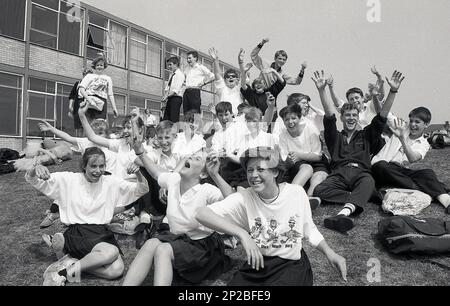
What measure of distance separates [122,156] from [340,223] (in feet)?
9.87

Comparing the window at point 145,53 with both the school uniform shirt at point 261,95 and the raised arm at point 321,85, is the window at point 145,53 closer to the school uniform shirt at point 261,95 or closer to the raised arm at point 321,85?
the school uniform shirt at point 261,95

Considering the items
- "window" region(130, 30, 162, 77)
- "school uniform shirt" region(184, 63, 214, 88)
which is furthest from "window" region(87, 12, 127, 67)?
"school uniform shirt" region(184, 63, 214, 88)

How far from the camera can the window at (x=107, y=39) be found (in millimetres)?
18622

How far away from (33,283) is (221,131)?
3.32 metres

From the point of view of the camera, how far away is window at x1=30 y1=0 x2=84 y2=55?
1590 cm

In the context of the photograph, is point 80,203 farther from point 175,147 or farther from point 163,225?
point 175,147

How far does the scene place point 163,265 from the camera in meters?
2.95

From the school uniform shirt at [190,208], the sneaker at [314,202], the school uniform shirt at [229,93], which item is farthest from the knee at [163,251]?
the school uniform shirt at [229,93]

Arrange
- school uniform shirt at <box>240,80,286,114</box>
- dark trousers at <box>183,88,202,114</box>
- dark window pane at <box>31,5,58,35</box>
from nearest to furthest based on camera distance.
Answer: school uniform shirt at <box>240,80,286,114</box>, dark trousers at <box>183,88,202,114</box>, dark window pane at <box>31,5,58,35</box>

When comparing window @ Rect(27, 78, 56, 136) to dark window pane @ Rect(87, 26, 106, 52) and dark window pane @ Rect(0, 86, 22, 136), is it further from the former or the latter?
dark window pane @ Rect(87, 26, 106, 52)

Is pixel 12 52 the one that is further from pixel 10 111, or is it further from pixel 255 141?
pixel 255 141

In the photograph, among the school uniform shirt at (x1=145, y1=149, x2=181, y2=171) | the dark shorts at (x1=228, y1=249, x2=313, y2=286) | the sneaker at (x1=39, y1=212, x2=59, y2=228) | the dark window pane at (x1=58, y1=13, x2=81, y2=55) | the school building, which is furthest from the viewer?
the dark window pane at (x1=58, y1=13, x2=81, y2=55)

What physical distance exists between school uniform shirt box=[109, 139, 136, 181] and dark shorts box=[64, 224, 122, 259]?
1.35 metres
